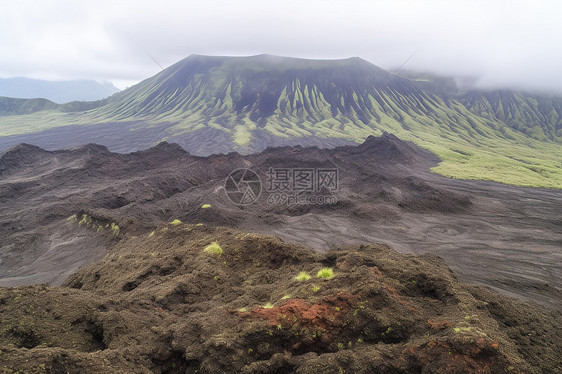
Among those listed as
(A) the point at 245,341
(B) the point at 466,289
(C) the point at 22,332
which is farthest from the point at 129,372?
(B) the point at 466,289

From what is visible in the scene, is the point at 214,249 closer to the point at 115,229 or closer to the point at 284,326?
the point at 284,326

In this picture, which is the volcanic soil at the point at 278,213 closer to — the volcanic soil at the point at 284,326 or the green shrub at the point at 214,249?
the green shrub at the point at 214,249

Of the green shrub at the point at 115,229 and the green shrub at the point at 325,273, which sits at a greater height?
the green shrub at the point at 325,273

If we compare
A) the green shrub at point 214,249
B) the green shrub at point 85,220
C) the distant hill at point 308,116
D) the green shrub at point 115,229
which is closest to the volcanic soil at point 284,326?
the green shrub at point 214,249

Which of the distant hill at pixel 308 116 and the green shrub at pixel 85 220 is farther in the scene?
the distant hill at pixel 308 116

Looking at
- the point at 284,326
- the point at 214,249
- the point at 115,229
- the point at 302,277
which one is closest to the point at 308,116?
the point at 115,229

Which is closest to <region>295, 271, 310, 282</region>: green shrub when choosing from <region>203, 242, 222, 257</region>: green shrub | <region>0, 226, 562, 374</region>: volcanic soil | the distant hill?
<region>0, 226, 562, 374</region>: volcanic soil
